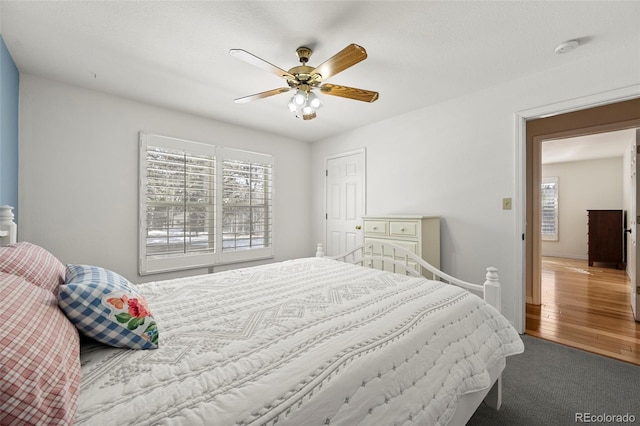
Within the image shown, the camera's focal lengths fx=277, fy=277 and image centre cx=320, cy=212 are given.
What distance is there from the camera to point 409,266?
9.52 feet

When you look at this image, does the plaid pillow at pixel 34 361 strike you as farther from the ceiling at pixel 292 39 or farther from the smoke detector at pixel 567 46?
the smoke detector at pixel 567 46

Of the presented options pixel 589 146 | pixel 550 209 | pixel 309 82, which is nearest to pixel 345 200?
pixel 309 82

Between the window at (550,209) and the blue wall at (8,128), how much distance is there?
931 cm

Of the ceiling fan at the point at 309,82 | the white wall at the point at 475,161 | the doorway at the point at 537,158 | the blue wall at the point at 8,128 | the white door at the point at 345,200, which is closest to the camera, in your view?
the ceiling fan at the point at 309,82

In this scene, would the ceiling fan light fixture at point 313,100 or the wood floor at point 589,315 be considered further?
the wood floor at point 589,315

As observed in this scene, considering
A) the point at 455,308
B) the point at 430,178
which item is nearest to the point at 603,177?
the point at 430,178

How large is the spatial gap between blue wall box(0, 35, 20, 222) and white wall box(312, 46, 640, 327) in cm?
316

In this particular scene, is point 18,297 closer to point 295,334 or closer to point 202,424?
point 202,424

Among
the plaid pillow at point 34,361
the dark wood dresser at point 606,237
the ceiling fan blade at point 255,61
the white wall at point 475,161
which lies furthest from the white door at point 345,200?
the dark wood dresser at point 606,237

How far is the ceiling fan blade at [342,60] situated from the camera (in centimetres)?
162

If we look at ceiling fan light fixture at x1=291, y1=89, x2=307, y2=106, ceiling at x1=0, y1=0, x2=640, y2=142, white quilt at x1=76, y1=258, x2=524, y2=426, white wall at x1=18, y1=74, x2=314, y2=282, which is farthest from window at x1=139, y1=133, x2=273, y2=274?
ceiling fan light fixture at x1=291, y1=89, x2=307, y2=106

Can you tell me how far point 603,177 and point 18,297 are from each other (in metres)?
9.03

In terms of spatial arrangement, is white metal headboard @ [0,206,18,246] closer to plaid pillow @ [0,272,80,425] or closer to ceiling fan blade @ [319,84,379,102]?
plaid pillow @ [0,272,80,425]

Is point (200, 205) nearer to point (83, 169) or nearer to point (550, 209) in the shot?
point (83, 169)
